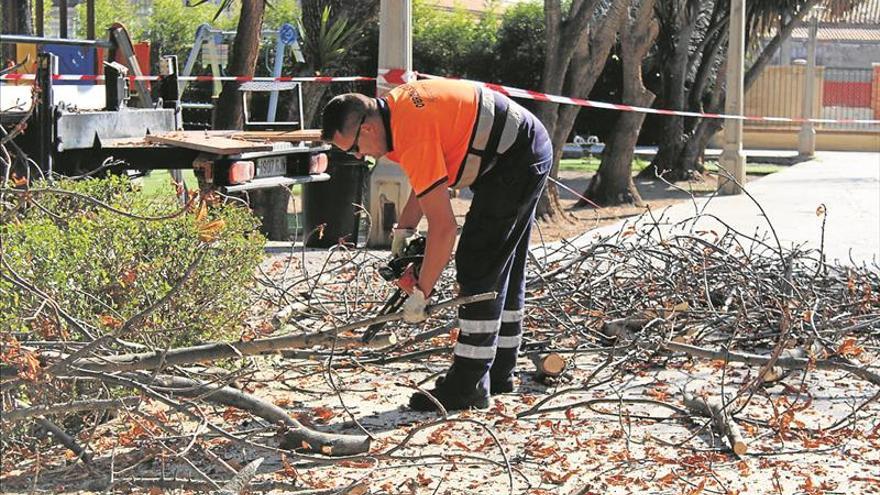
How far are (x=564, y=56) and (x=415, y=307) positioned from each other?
1054 cm

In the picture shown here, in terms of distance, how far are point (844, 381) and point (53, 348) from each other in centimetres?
420

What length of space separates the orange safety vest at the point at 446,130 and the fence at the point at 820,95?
29.1 metres

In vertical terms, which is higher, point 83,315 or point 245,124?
point 245,124

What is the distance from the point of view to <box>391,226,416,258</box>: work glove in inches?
253

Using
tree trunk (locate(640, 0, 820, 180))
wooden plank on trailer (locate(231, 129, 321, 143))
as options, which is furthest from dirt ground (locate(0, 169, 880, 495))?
tree trunk (locate(640, 0, 820, 180))

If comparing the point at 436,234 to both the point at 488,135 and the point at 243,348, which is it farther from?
the point at 243,348

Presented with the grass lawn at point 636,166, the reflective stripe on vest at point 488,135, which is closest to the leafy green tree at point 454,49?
the grass lawn at point 636,166

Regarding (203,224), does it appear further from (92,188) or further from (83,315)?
(92,188)

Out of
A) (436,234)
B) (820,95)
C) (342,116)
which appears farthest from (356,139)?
(820,95)

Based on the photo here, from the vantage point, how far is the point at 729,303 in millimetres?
7809

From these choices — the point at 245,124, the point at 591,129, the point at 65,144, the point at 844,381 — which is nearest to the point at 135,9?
the point at 591,129

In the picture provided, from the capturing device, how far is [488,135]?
6.08 meters

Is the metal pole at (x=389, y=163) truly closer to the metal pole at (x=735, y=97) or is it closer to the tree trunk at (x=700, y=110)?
the metal pole at (x=735, y=97)

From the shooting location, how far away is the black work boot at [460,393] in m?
6.25
